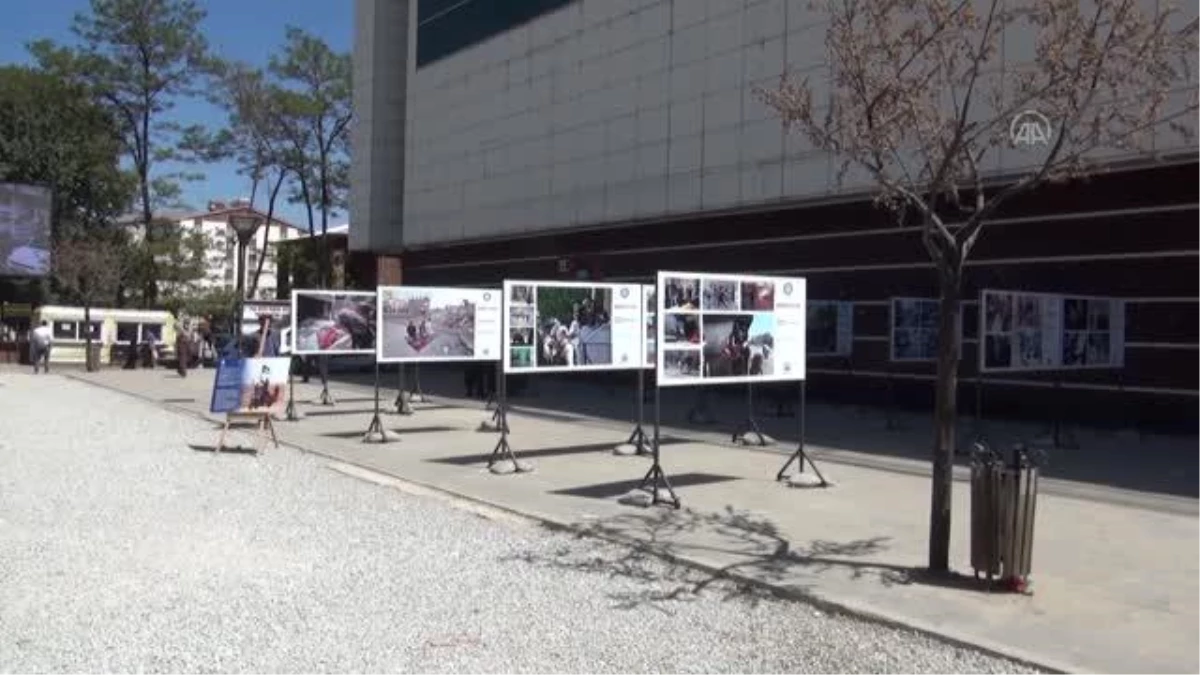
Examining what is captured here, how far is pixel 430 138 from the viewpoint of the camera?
131 feet

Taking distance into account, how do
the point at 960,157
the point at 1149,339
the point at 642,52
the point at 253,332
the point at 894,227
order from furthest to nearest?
the point at 642,52 → the point at 253,332 → the point at 894,227 → the point at 1149,339 → the point at 960,157

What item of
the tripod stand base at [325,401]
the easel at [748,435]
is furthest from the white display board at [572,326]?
the tripod stand base at [325,401]

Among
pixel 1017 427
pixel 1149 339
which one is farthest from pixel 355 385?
pixel 1149 339

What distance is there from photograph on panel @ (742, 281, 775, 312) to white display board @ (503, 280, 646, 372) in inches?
76.5

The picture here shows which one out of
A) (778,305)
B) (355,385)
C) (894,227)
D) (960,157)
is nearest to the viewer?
(960,157)

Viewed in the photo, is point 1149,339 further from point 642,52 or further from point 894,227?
Answer: point 642,52

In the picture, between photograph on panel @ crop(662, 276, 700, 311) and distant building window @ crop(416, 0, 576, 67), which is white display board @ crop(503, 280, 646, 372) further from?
distant building window @ crop(416, 0, 576, 67)

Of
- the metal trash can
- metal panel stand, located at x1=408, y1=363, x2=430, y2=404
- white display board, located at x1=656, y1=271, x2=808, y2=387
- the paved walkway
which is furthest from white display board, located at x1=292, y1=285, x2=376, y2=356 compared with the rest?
the metal trash can

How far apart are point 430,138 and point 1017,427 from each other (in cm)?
2546

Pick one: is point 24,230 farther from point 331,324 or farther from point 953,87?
point 953,87

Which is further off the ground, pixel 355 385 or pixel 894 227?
pixel 894 227

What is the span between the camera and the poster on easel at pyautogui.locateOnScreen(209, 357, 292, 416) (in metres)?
15.6

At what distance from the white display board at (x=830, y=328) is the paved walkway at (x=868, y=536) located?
240 inches

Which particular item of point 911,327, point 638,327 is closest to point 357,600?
point 638,327
